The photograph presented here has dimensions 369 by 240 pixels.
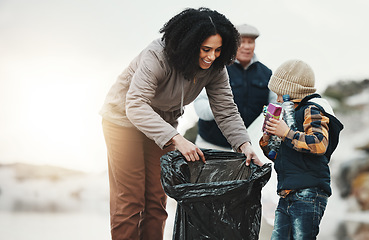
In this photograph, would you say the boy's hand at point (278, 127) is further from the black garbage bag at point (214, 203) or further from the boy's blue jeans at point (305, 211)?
the boy's blue jeans at point (305, 211)

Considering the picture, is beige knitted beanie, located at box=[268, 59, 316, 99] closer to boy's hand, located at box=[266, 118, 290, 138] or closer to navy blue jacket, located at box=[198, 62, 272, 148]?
boy's hand, located at box=[266, 118, 290, 138]

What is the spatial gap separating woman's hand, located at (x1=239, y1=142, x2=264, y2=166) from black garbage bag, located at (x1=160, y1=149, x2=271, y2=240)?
0.03 metres

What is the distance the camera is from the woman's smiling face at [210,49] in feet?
5.68

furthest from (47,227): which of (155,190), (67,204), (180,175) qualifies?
(180,175)

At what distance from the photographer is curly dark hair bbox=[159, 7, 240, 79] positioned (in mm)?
1721

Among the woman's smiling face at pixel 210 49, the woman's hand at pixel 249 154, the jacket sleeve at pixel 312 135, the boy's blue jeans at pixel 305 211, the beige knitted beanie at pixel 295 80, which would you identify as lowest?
the boy's blue jeans at pixel 305 211

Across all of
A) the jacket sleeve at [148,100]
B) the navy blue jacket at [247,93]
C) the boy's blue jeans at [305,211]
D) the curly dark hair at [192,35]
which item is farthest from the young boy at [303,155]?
the navy blue jacket at [247,93]

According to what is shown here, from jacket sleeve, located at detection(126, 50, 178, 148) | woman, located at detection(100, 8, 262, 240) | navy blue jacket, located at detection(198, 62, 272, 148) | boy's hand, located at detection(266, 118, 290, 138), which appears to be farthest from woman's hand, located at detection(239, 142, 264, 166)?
navy blue jacket, located at detection(198, 62, 272, 148)

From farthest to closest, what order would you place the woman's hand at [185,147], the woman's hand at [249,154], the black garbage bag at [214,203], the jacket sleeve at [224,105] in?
the jacket sleeve at [224,105] → the woman's hand at [249,154] → the woman's hand at [185,147] → the black garbage bag at [214,203]

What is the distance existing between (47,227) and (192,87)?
6.52 feet

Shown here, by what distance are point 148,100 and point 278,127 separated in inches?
20.0

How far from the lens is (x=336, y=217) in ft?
11.9

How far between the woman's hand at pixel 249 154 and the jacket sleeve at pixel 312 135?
191mm

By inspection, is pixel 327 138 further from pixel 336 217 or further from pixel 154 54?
pixel 336 217
